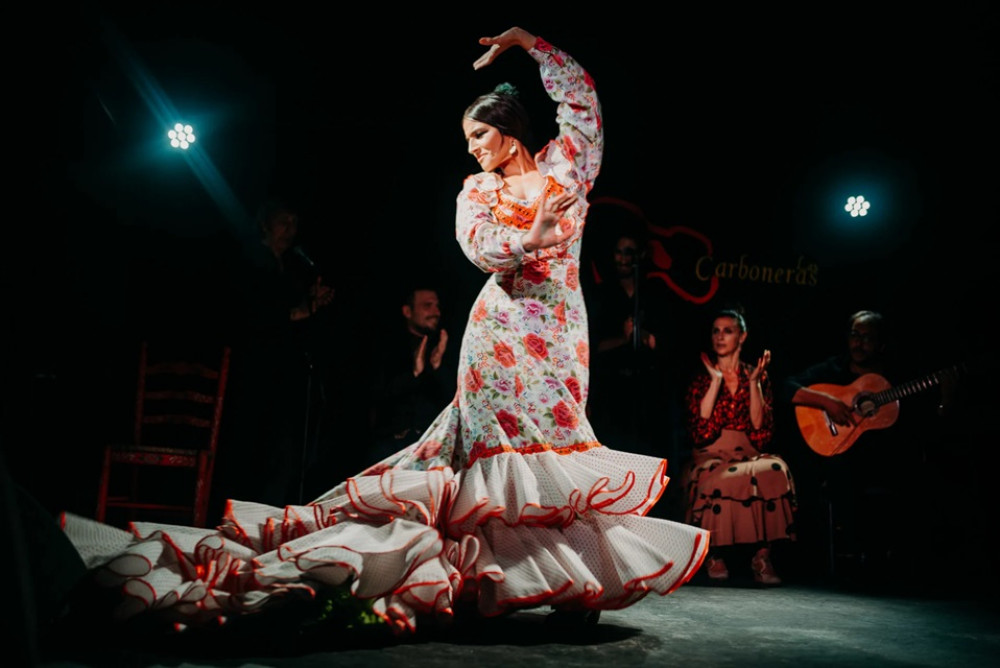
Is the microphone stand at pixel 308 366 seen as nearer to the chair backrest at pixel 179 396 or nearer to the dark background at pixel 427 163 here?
the dark background at pixel 427 163

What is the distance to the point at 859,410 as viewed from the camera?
4.34 meters

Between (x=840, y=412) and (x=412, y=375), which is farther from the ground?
(x=412, y=375)

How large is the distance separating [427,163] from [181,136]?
4.55ft

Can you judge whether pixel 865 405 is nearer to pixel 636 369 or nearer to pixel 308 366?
pixel 636 369

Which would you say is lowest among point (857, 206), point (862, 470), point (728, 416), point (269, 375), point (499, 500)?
point (499, 500)

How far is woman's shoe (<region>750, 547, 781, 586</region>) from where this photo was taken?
12.2 ft

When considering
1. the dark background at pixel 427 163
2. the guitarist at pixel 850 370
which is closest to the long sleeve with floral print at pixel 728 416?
the guitarist at pixel 850 370

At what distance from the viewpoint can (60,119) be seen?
4.29 metres

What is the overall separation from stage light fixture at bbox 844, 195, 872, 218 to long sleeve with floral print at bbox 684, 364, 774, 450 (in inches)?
67.9

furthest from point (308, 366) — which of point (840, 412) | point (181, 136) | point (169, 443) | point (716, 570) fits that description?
point (840, 412)

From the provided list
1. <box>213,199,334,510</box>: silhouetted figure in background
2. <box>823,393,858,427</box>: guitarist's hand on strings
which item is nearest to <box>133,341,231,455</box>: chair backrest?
<box>213,199,334,510</box>: silhouetted figure in background

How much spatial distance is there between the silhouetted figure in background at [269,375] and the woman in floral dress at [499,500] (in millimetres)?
2197

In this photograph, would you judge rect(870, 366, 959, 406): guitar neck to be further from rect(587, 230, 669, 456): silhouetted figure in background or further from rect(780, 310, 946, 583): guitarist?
rect(587, 230, 669, 456): silhouetted figure in background

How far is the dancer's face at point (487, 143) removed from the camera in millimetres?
2457
